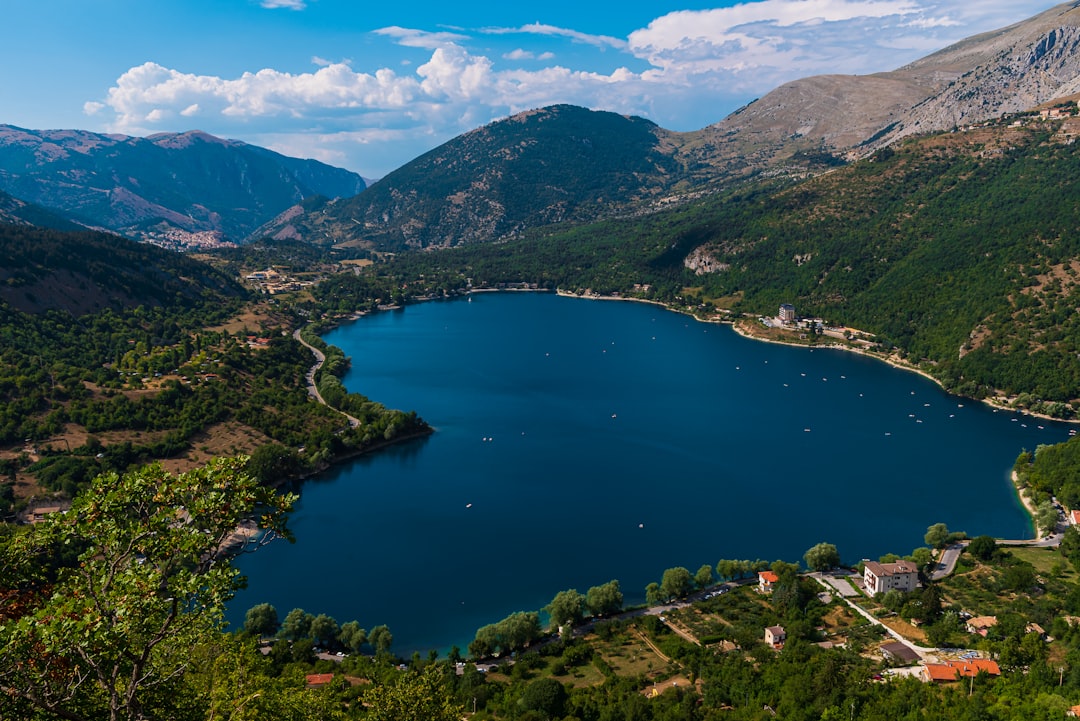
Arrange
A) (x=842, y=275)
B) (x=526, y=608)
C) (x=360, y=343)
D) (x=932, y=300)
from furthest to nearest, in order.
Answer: (x=842, y=275) → (x=360, y=343) → (x=932, y=300) → (x=526, y=608)

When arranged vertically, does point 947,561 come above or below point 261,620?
above

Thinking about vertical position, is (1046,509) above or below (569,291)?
below

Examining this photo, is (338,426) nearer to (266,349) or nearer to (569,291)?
(266,349)

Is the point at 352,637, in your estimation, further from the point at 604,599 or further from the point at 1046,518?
the point at 1046,518

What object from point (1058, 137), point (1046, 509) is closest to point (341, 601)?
point (1046, 509)

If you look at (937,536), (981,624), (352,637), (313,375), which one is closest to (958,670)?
(981,624)

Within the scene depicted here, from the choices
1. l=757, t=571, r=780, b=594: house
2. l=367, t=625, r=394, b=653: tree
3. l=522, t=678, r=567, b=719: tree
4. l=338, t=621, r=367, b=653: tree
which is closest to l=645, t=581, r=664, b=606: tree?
l=757, t=571, r=780, b=594: house
